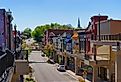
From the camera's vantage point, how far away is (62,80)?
170 feet

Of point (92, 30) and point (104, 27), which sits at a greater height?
point (104, 27)

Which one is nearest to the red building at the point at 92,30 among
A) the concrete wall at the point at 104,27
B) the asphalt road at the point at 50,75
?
the concrete wall at the point at 104,27

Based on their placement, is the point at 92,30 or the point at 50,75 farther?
the point at 50,75

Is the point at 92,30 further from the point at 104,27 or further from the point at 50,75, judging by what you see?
the point at 50,75

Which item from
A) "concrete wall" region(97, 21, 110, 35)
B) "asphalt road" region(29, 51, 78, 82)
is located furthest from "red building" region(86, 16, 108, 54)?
"asphalt road" region(29, 51, 78, 82)

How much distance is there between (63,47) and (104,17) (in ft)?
91.8

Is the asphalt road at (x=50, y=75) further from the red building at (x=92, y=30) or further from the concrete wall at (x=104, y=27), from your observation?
the concrete wall at (x=104, y=27)

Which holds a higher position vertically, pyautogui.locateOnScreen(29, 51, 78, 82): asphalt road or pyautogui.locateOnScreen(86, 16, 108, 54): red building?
pyautogui.locateOnScreen(86, 16, 108, 54): red building

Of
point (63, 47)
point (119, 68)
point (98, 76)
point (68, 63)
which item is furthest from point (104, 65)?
point (63, 47)

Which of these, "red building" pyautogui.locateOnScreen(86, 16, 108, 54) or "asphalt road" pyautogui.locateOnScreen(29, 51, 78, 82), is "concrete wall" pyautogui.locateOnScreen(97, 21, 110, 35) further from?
"asphalt road" pyautogui.locateOnScreen(29, 51, 78, 82)

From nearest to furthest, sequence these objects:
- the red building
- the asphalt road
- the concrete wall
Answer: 1. the concrete wall
2. the asphalt road
3. the red building

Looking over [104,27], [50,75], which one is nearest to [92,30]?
[104,27]

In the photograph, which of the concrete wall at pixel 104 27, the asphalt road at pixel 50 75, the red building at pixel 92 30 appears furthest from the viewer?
the red building at pixel 92 30

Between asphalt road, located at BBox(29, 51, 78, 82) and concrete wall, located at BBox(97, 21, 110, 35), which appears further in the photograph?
asphalt road, located at BBox(29, 51, 78, 82)
